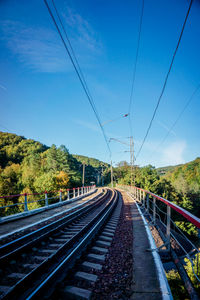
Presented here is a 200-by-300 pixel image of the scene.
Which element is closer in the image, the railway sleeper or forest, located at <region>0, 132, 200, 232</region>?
the railway sleeper

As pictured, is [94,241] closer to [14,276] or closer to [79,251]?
[79,251]

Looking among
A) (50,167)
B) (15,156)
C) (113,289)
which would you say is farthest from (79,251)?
(15,156)

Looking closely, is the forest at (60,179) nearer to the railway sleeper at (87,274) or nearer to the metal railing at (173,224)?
the metal railing at (173,224)

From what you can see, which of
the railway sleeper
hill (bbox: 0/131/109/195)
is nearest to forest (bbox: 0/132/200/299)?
hill (bbox: 0/131/109/195)

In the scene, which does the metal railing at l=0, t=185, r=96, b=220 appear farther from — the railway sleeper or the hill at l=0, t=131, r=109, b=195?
the railway sleeper

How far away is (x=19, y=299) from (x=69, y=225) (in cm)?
477

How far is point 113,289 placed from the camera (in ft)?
9.09

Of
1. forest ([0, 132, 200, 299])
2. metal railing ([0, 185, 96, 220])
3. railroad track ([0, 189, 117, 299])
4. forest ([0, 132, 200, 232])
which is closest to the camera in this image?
railroad track ([0, 189, 117, 299])

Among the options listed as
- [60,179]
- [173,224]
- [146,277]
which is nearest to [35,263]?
[146,277]

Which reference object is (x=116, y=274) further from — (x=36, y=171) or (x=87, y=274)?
(x=36, y=171)

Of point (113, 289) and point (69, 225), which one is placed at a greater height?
point (113, 289)

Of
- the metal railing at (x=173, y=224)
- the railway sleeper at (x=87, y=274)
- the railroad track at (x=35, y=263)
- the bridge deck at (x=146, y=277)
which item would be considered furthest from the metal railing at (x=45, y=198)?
the metal railing at (x=173, y=224)

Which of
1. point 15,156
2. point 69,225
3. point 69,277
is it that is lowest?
point 69,225

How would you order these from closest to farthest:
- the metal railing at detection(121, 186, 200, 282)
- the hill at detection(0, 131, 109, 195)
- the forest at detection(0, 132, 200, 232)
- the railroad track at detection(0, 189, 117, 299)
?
the metal railing at detection(121, 186, 200, 282) → the railroad track at detection(0, 189, 117, 299) → the forest at detection(0, 132, 200, 232) → the hill at detection(0, 131, 109, 195)
